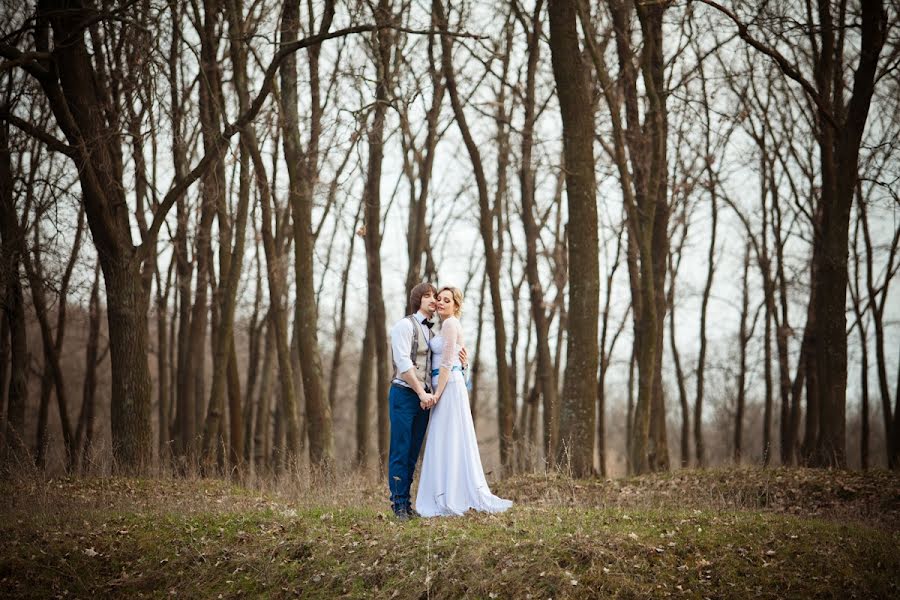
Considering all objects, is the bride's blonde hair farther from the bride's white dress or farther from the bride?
the bride's white dress

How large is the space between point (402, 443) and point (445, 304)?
5.18 ft

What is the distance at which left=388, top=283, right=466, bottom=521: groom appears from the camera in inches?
355

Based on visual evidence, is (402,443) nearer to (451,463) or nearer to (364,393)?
(451,463)

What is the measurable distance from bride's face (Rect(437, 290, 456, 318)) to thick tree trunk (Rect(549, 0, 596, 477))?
4.39 m

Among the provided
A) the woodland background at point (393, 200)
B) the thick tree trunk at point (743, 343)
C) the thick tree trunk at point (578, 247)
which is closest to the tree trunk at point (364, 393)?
the woodland background at point (393, 200)

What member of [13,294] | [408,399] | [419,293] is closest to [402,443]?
[408,399]

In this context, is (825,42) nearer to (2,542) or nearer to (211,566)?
(211,566)

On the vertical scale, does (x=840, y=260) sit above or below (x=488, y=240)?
below

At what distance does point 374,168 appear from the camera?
→ 20.6 m

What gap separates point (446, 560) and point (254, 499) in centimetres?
463

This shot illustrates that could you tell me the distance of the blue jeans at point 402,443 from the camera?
905 cm

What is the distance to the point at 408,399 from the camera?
9172 millimetres

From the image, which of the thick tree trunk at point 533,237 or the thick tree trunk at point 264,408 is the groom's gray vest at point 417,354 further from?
the thick tree trunk at point 264,408

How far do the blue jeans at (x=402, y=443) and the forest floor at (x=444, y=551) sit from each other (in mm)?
369
